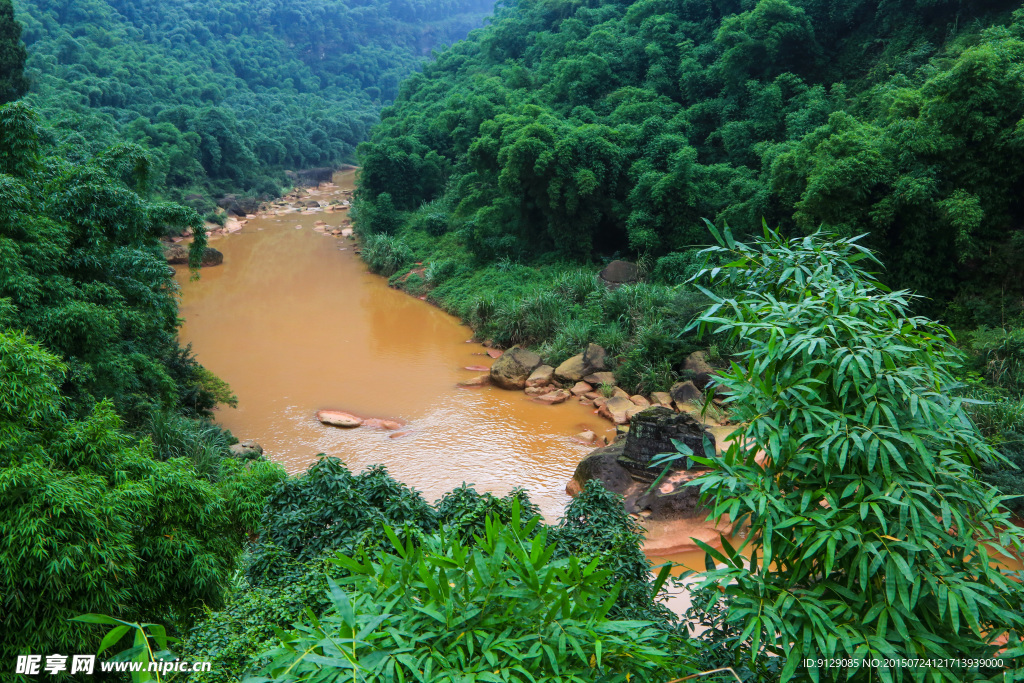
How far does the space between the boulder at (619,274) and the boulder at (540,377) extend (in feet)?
10.1

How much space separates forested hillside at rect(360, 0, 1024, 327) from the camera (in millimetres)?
10156

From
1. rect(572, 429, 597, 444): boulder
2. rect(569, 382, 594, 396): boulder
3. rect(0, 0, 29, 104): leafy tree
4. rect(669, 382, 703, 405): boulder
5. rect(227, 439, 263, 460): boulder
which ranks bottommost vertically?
rect(572, 429, 597, 444): boulder

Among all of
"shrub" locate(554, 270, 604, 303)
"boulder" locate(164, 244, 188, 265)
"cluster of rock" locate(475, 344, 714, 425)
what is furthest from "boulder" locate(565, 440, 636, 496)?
"boulder" locate(164, 244, 188, 265)

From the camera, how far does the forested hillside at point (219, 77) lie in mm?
27172

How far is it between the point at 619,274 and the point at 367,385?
607cm

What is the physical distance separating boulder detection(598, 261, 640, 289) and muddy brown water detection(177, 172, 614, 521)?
10.7 feet

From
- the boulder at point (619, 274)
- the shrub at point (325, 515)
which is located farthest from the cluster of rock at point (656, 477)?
the boulder at point (619, 274)

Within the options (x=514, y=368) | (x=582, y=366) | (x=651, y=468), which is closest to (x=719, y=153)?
(x=582, y=366)

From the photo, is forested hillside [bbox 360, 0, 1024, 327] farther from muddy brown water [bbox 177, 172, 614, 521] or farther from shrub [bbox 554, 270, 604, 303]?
muddy brown water [bbox 177, 172, 614, 521]

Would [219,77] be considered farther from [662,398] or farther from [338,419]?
[662,398]

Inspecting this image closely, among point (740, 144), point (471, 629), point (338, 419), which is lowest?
point (338, 419)

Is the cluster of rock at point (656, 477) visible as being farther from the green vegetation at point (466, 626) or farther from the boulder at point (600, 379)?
the green vegetation at point (466, 626)

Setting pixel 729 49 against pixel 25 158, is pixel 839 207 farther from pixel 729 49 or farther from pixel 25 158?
pixel 25 158

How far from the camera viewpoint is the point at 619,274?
14852 millimetres
